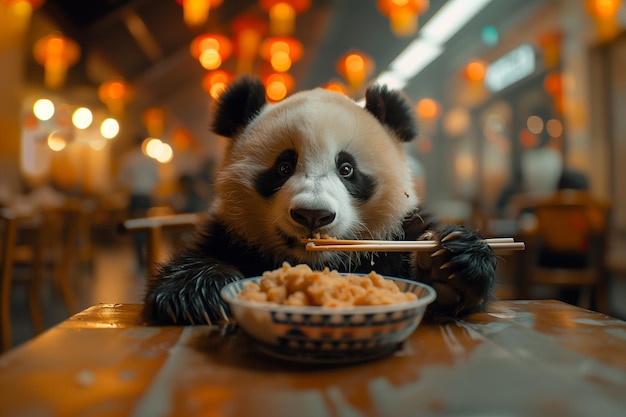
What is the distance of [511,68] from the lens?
22.7 feet

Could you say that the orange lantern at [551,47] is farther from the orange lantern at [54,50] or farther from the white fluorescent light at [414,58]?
the orange lantern at [54,50]

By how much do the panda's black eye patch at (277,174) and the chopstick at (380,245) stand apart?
8.7 inches

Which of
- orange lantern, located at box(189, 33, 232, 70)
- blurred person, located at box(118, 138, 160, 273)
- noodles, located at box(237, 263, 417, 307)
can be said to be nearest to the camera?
noodles, located at box(237, 263, 417, 307)

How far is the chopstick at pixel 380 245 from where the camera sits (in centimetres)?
80

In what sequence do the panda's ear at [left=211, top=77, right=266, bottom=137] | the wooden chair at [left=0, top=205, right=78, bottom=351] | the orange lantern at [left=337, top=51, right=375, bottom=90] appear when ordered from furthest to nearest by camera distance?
the orange lantern at [left=337, top=51, right=375, bottom=90] < the wooden chair at [left=0, top=205, right=78, bottom=351] < the panda's ear at [left=211, top=77, right=266, bottom=137]

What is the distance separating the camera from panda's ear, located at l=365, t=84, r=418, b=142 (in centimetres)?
120

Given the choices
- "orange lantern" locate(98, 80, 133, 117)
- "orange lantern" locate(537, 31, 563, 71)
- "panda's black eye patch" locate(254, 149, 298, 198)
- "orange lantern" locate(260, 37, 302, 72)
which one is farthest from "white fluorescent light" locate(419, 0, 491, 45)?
"panda's black eye patch" locate(254, 149, 298, 198)

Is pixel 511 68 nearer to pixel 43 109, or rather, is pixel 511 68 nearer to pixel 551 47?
pixel 551 47

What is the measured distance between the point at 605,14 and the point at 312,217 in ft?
15.0

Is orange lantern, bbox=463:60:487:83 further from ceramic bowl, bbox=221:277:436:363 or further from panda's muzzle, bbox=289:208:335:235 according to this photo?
ceramic bowl, bbox=221:277:436:363

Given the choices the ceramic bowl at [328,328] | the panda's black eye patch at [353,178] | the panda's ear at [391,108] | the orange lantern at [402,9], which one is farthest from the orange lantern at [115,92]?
the ceramic bowl at [328,328]

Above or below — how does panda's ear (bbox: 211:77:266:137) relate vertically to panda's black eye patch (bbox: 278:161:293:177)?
above

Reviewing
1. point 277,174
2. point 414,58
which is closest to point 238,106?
point 277,174

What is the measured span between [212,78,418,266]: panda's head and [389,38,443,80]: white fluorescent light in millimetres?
6186
